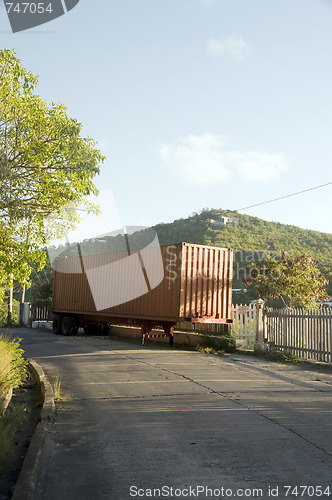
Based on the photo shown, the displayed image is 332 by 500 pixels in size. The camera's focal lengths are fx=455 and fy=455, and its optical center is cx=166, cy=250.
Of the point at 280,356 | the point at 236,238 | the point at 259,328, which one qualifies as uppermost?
the point at 236,238

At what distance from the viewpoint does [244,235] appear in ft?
171

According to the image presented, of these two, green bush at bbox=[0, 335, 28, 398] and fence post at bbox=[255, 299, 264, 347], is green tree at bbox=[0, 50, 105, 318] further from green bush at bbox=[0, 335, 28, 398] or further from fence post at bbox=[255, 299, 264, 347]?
fence post at bbox=[255, 299, 264, 347]

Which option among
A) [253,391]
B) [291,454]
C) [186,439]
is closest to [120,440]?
[186,439]

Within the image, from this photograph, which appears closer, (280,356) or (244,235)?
(280,356)

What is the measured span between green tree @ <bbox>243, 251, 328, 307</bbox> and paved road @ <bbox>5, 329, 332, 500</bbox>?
6.79m

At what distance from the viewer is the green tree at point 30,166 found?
8945 millimetres

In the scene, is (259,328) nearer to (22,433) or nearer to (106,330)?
(22,433)

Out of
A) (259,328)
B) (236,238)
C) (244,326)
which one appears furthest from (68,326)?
(236,238)

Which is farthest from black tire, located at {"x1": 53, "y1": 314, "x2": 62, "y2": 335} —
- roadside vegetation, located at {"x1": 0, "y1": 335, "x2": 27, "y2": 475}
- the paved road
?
roadside vegetation, located at {"x1": 0, "y1": 335, "x2": 27, "y2": 475}

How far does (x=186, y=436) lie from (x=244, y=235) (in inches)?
1885

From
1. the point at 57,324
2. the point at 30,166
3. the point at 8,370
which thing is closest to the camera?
the point at 8,370

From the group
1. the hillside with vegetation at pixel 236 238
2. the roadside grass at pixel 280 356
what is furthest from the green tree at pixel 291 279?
the hillside with vegetation at pixel 236 238

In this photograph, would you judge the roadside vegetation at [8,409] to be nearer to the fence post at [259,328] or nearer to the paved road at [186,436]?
the paved road at [186,436]

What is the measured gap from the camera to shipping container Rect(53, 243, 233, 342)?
1516 cm
